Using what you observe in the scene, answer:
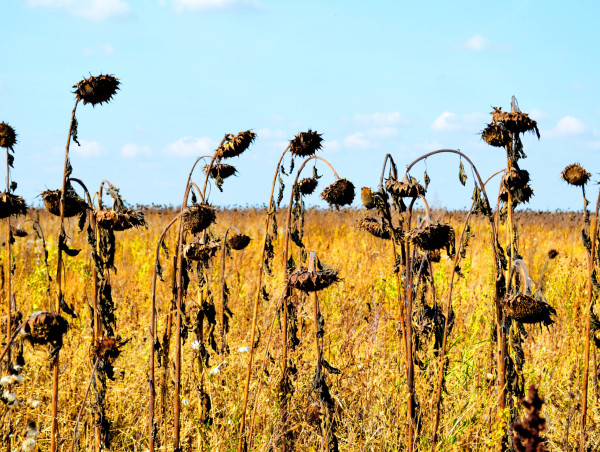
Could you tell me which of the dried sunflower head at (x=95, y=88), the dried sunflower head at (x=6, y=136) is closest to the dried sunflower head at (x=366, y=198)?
the dried sunflower head at (x=95, y=88)

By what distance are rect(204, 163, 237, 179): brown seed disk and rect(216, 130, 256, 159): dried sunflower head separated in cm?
8

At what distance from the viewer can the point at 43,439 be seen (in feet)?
11.2

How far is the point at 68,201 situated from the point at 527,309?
2.00m

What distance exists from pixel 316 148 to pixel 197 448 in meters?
1.76

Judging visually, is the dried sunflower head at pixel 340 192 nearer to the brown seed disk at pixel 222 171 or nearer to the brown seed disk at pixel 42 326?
the brown seed disk at pixel 222 171

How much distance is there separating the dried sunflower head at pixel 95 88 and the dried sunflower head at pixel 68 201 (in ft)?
1.24

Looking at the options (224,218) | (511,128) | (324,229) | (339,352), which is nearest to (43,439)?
(339,352)

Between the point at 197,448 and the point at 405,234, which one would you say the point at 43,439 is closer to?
the point at 197,448

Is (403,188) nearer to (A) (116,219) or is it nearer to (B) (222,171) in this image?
(B) (222,171)

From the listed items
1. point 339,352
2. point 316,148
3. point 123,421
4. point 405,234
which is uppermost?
point 316,148

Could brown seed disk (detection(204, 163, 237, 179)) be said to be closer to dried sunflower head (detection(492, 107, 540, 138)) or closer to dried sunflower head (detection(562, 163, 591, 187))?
dried sunflower head (detection(492, 107, 540, 138))

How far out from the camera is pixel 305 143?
10.3 feet

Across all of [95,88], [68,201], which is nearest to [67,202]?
[68,201]

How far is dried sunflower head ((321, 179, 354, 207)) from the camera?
317 centimetres
